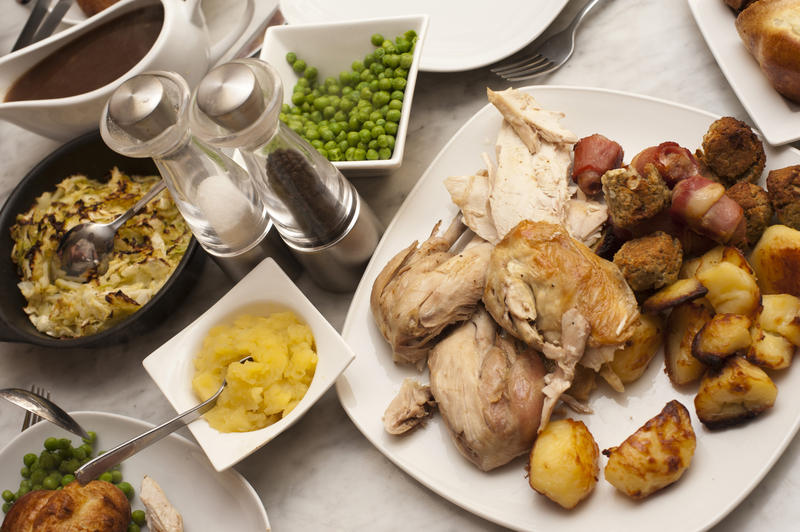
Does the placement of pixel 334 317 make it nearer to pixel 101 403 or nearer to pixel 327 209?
pixel 327 209

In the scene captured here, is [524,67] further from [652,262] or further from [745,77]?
[652,262]

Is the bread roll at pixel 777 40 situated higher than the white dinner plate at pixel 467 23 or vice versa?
the bread roll at pixel 777 40

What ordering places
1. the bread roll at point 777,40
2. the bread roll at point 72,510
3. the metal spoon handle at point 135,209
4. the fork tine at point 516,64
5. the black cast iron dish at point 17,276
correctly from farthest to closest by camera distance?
the fork tine at point 516,64
the metal spoon handle at point 135,209
the black cast iron dish at point 17,276
the bread roll at point 777,40
the bread roll at point 72,510

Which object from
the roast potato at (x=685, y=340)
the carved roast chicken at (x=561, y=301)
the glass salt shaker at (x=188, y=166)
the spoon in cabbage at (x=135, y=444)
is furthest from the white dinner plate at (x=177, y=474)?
the roast potato at (x=685, y=340)

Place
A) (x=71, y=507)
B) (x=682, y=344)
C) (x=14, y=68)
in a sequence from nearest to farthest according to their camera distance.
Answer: (x=682, y=344) → (x=71, y=507) → (x=14, y=68)

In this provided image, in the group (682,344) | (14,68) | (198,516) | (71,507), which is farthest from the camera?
(14,68)

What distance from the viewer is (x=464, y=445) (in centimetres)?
165

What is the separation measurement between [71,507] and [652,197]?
1.66 m

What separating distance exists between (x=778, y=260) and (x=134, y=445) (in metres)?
1.66

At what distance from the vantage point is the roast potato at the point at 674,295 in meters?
1.56

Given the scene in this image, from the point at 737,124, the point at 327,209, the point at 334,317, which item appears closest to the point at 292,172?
the point at 327,209

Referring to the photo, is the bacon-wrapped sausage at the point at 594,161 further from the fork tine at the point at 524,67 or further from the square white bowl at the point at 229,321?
the square white bowl at the point at 229,321

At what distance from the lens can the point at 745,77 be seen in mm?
1978

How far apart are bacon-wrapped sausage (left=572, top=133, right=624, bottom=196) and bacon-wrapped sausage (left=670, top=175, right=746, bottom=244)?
0.26 meters
